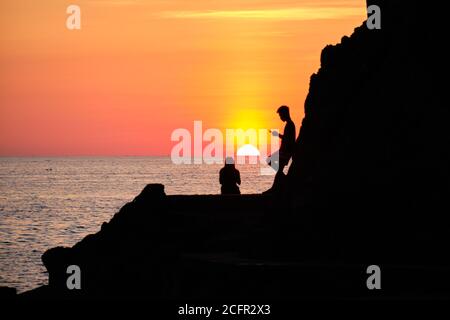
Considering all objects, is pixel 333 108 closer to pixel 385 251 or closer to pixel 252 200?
pixel 385 251

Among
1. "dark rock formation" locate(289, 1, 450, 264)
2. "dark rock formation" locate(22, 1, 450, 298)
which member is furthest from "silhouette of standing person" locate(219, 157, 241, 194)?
"dark rock formation" locate(289, 1, 450, 264)

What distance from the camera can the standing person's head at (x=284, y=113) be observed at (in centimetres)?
1725

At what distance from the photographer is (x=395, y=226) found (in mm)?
15281

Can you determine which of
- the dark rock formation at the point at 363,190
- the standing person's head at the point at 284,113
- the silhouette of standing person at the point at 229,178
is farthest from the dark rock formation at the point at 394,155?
the silhouette of standing person at the point at 229,178

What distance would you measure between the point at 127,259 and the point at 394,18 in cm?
1030

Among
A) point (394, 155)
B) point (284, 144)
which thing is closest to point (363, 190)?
point (394, 155)

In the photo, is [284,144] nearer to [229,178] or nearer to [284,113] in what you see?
[284,113]

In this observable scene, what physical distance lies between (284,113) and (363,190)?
2291 millimetres

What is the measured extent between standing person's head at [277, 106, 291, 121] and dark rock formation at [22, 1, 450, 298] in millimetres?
622

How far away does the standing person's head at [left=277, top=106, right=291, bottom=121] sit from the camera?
17.2 meters

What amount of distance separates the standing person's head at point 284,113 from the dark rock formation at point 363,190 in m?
0.62

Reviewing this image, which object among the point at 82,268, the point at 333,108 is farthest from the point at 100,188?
the point at 333,108

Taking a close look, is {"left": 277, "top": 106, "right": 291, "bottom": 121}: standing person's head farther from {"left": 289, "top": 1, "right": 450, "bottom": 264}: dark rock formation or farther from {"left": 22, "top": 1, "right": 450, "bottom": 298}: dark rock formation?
{"left": 289, "top": 1, "right": 450, "bottom": 264}: dark rock formation

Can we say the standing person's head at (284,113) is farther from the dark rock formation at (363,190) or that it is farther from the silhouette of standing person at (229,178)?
the silhouette of standing person at (229,178)
